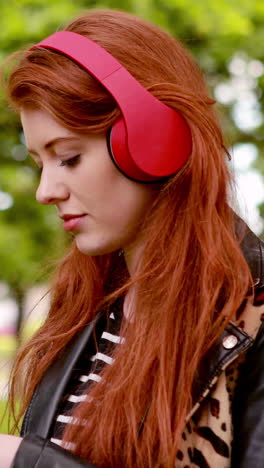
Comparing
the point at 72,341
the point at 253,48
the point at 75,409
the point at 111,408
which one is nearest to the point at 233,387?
the point at 111,408

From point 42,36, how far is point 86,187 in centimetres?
168

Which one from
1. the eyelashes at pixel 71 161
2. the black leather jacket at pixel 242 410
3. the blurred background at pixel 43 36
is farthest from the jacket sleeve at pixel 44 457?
the blurred background at pixel 43 36

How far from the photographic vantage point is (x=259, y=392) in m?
1.62

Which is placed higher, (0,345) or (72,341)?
(0,345)

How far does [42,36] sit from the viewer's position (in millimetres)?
3254

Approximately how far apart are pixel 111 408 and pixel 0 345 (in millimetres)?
10559

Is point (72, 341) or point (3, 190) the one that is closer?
point (72, 341)

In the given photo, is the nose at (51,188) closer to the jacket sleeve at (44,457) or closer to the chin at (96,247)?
the chin at (96,247)

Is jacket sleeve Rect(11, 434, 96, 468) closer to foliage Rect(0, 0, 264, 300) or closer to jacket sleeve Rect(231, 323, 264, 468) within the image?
jacket sleeve Rect(231, 323, 264, 468)

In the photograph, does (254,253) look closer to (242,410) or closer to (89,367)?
(242,410)

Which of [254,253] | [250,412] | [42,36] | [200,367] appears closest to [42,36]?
[42,36]

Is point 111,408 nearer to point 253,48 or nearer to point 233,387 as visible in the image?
point 233,387

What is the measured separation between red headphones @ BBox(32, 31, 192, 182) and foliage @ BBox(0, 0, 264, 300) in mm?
1389

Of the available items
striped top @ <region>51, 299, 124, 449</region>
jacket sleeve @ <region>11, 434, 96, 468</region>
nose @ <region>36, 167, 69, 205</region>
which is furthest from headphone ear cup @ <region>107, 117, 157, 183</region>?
jacket sleeve @ <region>11, 434, 96, 468</region>
